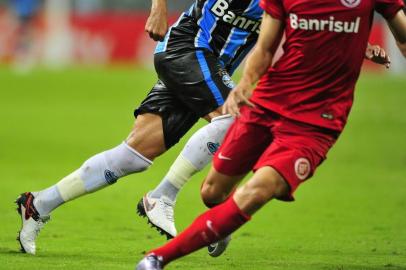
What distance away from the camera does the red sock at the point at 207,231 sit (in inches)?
236

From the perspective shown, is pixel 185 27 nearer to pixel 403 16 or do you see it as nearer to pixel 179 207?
pixel 403 16

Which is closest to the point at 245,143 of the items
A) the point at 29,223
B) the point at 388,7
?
the point at 388,7

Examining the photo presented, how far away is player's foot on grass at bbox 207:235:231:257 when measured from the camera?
24.2 feet

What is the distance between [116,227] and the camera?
9.37 meters

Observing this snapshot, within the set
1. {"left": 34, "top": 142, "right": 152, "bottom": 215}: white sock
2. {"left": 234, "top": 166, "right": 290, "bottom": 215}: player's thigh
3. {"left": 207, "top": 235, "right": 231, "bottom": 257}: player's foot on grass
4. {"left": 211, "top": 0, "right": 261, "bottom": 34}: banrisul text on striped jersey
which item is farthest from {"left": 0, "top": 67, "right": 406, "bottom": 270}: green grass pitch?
{"left": 211, "top": 0, "right": 261, "bottom": 34}: banrisul text on striped jersey

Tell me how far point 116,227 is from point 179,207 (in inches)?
66.0

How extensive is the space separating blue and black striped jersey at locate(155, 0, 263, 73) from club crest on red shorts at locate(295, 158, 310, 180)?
1.93 meters

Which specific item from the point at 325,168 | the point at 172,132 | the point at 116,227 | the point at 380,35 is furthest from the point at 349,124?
the point at 172,132

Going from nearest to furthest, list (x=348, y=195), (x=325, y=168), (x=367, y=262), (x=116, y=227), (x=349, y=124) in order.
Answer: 1. (x=367, y=262)
2. (x=116, y=227)
3. (x=348, y=195)
4. (x=325, y=168)
5. (x=349, y=124)

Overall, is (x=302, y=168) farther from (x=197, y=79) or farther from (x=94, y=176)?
(x=94, y=176)

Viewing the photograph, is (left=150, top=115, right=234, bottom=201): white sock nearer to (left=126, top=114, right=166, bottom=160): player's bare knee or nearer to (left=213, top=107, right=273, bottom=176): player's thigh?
(left=126, top=114, right=166, bottom=160): player's bare knee

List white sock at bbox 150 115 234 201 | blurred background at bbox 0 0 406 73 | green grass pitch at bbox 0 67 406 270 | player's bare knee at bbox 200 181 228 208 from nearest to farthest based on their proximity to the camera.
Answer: player's bare knee at bbox 200 181 228 208 → white sock at bbox 150 115 234 201 → green grass pitch at bbox 0 67 406 270 → blurred background at bbox 0 0 406 73

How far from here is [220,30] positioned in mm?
7785

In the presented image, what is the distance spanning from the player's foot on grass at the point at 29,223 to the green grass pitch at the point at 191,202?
0.33 feet
